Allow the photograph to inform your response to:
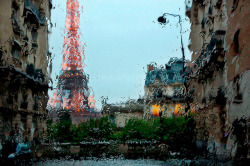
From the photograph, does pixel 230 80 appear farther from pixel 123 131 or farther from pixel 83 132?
pixel 83 132

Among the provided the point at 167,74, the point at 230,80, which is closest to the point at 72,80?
the point at 167,74

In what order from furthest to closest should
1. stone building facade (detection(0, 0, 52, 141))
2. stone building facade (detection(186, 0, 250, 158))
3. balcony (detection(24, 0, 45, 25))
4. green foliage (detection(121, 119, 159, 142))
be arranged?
green foliage (detection(121, 119, 159, 142)), balcony (detection(24, 0, 45, 25)), stone building facade (detection(0, 0, 52, 141)), stone building facade (detection(186, 0, 250, 158))

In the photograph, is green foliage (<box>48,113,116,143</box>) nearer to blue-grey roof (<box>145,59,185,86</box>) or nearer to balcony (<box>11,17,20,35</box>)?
balcony (<box>11,17,20,35</box>)

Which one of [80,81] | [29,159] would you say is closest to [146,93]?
[80,81]

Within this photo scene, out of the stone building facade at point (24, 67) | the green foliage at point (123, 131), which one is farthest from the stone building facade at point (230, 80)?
the stone building facade at point (24, 67)

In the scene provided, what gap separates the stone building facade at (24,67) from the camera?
20391 mm

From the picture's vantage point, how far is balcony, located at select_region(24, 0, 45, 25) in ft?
82.4

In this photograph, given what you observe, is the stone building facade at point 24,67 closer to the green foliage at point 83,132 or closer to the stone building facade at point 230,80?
the green foliage at point 83,132

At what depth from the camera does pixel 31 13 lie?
1017 inches

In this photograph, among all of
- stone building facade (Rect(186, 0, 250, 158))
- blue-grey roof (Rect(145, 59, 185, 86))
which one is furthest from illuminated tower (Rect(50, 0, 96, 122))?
stone building facade (Rect(186, 0, 250, 158))

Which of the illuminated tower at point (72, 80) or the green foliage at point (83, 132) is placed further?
the illuminated tower at point (72, 80)

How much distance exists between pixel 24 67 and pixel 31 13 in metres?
4.70

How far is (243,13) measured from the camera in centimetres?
1004

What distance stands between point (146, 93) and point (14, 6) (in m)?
41.9
